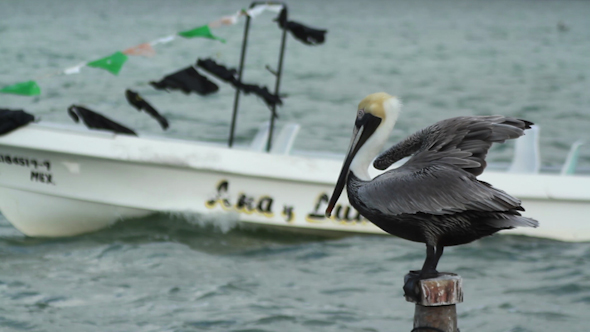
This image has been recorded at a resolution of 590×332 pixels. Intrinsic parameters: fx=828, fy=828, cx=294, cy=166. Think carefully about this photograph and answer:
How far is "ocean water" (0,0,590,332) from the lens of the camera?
257 inches

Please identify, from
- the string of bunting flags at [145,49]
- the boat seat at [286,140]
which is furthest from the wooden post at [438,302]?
the boat seat at [286,140]

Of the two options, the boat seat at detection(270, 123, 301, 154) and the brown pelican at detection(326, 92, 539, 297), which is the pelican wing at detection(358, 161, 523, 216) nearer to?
the brown pelican at detection(326, 92, 539, 297)

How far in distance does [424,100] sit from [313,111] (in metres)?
3.84

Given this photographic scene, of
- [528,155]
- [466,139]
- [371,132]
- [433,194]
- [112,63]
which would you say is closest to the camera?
[433,194]

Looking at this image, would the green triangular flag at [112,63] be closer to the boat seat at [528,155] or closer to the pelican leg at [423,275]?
the boat seat at [528,155]

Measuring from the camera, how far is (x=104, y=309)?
6461 mm

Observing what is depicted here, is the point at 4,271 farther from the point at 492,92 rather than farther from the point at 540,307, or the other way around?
the point at 492,92

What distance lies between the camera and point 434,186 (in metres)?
3.46

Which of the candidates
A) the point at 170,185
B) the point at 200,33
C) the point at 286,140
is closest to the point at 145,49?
the point at 200,33

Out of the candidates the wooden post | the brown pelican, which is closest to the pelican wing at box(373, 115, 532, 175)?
the brown pelican

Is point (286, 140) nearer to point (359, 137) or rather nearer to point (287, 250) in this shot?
point (287, 250)

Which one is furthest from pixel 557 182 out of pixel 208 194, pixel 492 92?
pixel 492 92

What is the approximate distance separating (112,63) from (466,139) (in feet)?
15.2

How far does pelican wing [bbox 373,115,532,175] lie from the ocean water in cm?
291
